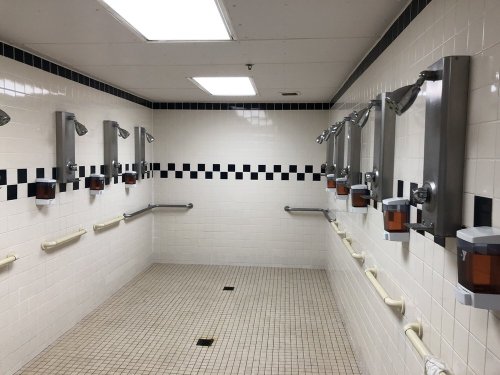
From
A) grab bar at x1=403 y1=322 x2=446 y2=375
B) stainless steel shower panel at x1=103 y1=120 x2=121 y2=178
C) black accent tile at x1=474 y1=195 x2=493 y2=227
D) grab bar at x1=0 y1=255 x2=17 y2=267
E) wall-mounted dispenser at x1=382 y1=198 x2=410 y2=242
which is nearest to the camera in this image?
black accent tile at x1=474 y1=195 x2=493 y2=227

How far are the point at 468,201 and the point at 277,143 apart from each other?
4.16 meters

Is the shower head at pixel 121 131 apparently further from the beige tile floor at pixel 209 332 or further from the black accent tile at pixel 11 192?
the beige tile floor at pixel 209 332

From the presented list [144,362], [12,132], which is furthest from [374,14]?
[144,362]

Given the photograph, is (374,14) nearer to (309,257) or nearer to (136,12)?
(136,12)

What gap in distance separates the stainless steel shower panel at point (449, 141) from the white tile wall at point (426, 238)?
28 millimetres

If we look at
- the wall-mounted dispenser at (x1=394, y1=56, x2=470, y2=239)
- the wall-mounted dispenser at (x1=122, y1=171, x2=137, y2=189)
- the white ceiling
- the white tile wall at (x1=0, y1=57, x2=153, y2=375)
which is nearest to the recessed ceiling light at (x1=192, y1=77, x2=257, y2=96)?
the white ceiling

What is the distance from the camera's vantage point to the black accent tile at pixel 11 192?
2664mm

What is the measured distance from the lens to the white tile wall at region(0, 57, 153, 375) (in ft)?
8.82

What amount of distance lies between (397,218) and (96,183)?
9.43 ft

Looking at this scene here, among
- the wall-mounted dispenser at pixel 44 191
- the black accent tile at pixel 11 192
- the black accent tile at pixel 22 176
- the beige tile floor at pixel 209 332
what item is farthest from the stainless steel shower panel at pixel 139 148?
the black accent tile at pixel 11 192

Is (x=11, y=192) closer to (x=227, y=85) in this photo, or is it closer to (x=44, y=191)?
(x=44, y=191)

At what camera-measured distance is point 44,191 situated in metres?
2.94

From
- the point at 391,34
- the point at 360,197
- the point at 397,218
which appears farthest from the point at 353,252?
the point at 391,34

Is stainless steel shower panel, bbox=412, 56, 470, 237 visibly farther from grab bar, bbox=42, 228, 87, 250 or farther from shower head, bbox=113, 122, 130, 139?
shower head, bbox=113, 122, 130, 139
